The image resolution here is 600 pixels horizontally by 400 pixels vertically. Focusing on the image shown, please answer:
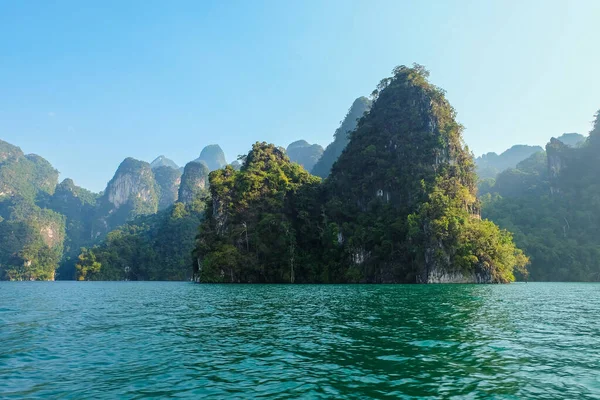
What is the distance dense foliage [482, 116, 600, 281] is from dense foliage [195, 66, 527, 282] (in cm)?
1801

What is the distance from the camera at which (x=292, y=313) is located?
854 inches

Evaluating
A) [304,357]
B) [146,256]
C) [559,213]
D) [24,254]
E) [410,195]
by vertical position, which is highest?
[410,195]

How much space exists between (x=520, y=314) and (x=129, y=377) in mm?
19978

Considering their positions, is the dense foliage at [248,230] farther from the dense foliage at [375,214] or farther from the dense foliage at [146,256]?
the dense foliage at [146,256]

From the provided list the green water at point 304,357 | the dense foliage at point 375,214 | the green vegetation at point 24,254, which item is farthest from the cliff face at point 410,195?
the green vegetation at point 24,254

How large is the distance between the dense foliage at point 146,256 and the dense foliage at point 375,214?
55896 millimetres

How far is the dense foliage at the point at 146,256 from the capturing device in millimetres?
136875

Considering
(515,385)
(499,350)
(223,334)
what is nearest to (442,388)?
(515,385)

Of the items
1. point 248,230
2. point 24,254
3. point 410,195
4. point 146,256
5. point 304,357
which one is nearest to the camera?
point 304,357

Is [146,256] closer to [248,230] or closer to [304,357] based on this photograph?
[248,230]

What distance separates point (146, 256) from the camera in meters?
146

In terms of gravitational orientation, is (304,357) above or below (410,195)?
below

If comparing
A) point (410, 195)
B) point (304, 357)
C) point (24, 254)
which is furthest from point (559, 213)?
point (24, 254)

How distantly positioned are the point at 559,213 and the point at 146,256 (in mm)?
137405
